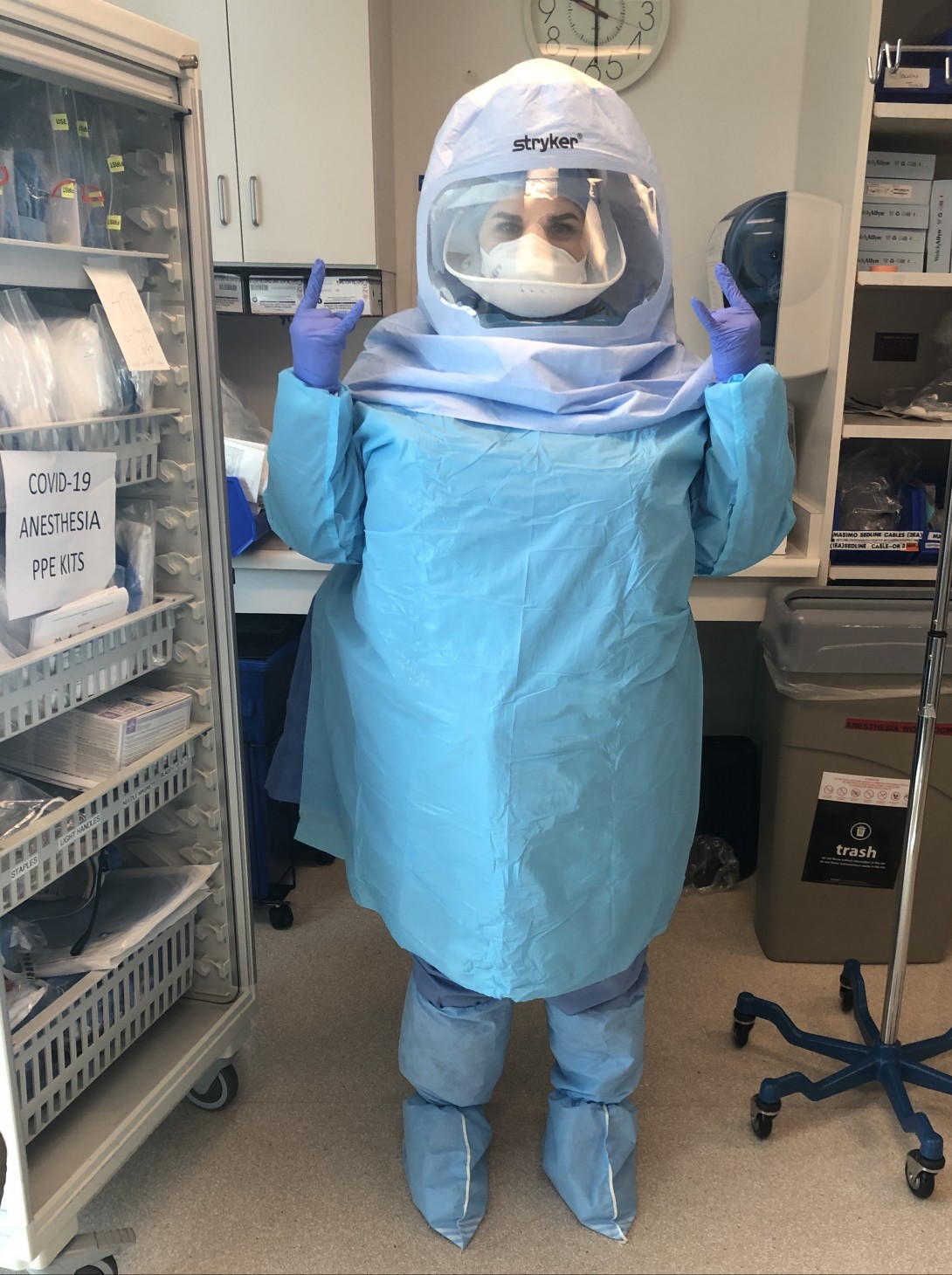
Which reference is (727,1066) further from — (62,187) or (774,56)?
(774,56)

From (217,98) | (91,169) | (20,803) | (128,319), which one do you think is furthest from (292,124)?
(20,803)

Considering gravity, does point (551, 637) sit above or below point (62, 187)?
→ below

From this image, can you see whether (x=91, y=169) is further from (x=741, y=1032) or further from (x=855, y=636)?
(x=741, y=1032)

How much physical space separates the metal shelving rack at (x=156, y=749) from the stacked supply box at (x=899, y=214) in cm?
136

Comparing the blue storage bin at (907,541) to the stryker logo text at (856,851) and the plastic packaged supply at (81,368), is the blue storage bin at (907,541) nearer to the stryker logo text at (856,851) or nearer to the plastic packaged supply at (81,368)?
the stryker logo text at (856,851)

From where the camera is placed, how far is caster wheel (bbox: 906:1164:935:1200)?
4.76ft

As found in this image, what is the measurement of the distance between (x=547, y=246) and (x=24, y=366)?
0.64 meters

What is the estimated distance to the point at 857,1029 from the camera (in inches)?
71.7

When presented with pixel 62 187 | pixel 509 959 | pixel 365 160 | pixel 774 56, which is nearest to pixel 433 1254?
pixel 509 959

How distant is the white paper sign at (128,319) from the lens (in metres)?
1.21

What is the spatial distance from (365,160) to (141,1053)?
1.72 metres

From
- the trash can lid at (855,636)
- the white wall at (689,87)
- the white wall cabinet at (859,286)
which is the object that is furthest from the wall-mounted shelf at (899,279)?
the trash can lid at (855,636)

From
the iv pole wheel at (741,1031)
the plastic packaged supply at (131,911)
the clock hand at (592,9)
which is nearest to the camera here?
the plastic packaged supply at (131,911)

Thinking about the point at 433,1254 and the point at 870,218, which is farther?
the point at 870,218
